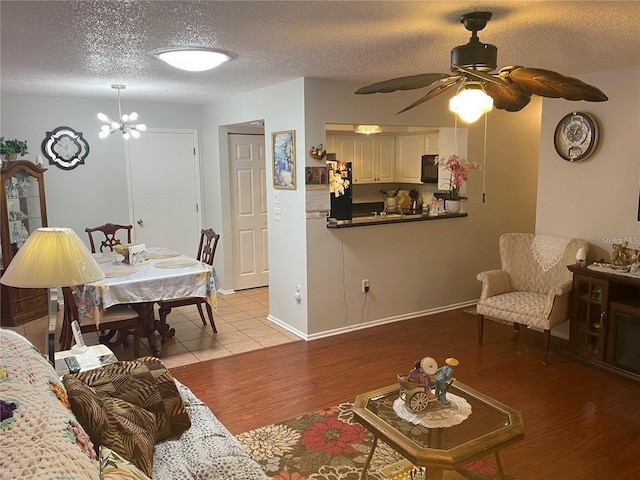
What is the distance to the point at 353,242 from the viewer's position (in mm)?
4707

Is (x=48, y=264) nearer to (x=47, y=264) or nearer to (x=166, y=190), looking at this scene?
(x=47, y=264)

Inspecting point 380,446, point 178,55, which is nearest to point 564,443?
point 380,446

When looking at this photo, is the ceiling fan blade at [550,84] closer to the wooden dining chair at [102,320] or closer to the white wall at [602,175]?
the white wall at [602,175]

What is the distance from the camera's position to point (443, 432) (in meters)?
2.25

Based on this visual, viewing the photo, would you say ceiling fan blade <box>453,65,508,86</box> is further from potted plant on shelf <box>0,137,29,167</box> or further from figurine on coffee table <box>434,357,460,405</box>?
potted plant on shelf <box>0,137,29,167</box>

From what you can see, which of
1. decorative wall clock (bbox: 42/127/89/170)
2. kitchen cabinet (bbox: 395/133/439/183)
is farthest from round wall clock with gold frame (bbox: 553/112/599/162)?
decorative wall clock (bbox: 42/127/89/170)

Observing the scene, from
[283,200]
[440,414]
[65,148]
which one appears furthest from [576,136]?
[65,148]

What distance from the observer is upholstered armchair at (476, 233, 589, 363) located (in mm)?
3988

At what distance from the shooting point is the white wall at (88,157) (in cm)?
529

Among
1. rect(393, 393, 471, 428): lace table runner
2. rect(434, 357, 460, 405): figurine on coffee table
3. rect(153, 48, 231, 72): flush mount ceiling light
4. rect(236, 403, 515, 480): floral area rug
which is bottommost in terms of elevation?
rect(236, 403, 515, 480): floral area rug

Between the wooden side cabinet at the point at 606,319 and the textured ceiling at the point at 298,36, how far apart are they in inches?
64.8

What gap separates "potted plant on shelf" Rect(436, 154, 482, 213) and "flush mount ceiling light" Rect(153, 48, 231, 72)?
2503 mm

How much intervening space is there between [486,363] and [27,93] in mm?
5132

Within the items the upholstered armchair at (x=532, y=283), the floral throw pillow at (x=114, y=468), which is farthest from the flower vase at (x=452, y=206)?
the floral throw pillow at (x=114, y=468)
